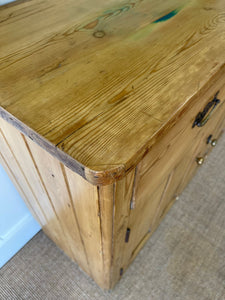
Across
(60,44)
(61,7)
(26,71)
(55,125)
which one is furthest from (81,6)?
(55,125)

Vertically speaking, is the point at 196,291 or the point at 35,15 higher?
the point at 35,15

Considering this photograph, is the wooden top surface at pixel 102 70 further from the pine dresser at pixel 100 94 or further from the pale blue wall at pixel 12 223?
the pale blue wall at pixel 12 223

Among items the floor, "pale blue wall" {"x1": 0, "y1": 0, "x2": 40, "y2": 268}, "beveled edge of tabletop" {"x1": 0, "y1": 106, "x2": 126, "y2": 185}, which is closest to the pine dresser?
"beveled edge of tabletop" {"x1": 0, "y1": 106, "x2": 126, "y2": 185}

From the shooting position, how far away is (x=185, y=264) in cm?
100

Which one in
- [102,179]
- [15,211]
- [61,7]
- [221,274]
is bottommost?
[221,274]

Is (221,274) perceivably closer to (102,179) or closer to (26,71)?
(102,179)

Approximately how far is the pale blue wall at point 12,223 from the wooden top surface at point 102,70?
48cm

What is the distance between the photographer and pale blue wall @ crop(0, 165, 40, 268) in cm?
83

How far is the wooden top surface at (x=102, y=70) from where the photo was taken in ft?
1.03

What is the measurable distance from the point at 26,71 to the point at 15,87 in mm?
49

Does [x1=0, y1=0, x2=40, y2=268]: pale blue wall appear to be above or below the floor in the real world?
above

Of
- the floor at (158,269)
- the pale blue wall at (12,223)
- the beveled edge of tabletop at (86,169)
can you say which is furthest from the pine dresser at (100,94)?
the floor at (158,269)

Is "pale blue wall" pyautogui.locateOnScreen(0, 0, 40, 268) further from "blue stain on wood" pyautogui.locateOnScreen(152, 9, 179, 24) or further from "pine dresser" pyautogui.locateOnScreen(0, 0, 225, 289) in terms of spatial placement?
"blue stain on wood" pyautogui.locateOnScreen(152, 9, 179, 24)

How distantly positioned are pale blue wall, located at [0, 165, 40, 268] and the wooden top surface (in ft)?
1.59
